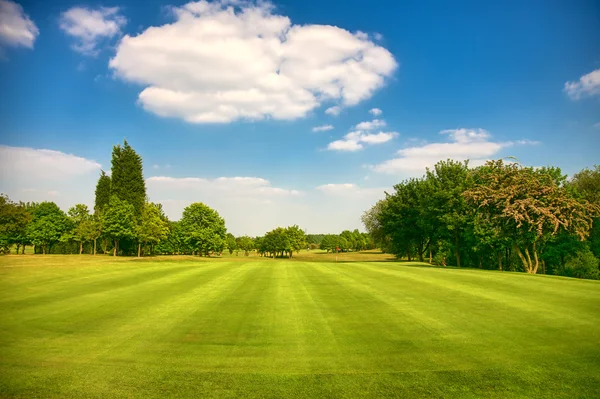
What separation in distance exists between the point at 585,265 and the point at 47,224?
368 feet

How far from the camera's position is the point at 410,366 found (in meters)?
8.10

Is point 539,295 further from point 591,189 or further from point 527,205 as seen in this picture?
point 591,189

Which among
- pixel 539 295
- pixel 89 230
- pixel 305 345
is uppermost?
pixel 89 230

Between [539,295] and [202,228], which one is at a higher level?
[202,228]

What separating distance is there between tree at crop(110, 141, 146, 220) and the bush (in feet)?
295

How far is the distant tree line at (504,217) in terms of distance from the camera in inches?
1351

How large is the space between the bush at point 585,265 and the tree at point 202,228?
80337 mm

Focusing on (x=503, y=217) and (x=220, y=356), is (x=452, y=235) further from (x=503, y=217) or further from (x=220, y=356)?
(x=220, y=356)

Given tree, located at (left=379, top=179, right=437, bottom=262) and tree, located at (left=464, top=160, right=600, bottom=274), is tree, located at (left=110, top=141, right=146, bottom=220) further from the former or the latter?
tree, located at (left=464, top=160, right=600, bottom=274)

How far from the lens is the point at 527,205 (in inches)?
1358

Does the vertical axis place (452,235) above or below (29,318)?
above

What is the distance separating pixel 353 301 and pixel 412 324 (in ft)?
15.1

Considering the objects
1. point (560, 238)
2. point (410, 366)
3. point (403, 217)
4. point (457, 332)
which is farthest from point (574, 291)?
point (403, 217)

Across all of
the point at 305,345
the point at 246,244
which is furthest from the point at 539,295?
the point at 246,244
